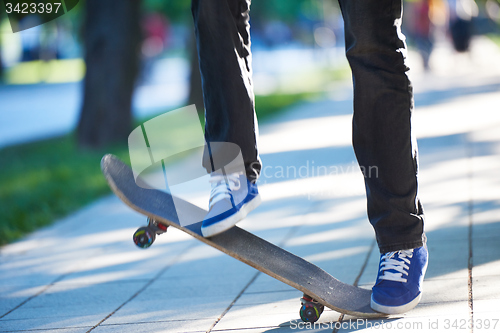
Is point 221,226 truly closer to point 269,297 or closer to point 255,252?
point 255,252

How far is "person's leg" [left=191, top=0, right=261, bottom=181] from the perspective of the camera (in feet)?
7.89

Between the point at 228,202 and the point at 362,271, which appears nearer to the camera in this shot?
the point at 228,202

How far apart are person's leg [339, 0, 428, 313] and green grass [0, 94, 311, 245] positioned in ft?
10.3

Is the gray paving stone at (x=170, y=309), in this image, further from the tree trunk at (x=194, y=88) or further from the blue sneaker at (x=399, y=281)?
the tree trunk at (x=194, y=88)

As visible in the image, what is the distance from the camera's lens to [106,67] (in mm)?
9164

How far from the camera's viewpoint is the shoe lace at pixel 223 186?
2345 millimetres

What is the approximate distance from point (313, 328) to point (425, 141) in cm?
469

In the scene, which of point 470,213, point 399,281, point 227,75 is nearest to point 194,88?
point 470,213

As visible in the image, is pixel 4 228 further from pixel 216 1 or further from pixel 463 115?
pixel 463 115

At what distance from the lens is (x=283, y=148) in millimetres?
7160

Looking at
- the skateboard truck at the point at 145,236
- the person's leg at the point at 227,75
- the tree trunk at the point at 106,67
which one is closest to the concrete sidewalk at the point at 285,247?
the skateboard truck at the point at 145,236

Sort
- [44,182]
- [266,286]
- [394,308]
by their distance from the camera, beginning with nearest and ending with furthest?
[394,308], [266,286], [44,182]

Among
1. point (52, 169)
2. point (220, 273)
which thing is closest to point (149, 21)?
point (52, 169)

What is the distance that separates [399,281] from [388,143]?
497mm
